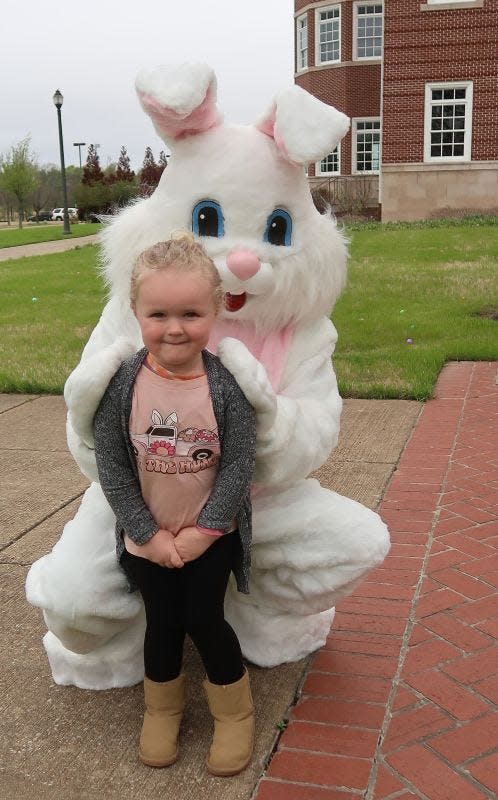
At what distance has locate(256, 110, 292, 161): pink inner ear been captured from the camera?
2.48 m

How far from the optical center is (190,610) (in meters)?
2.31

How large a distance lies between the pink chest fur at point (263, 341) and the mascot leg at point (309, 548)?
1.28 ft

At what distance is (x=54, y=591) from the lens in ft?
8.10

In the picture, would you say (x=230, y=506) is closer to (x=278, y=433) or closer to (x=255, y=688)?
(x=278, y=433)

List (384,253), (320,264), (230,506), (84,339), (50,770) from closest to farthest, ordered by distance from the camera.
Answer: (230,506), (50,770), (320,264), (84,339), (384,253)

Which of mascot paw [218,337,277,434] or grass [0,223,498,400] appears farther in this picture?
grass [0,223,498,400]

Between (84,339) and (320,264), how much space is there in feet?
20.5

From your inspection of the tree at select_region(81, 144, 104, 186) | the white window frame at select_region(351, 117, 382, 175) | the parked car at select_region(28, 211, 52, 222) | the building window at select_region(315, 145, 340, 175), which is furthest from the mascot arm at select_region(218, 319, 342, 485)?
the parked car at select_region(28, 211, 52, 222)

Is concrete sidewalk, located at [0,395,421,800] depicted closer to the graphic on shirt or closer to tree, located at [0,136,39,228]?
the graphic on shirt

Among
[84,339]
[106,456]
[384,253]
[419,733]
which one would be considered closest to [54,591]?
[106,456]

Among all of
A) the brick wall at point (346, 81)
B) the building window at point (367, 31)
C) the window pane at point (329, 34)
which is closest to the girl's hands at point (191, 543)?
the brick wall at point (346, 81)

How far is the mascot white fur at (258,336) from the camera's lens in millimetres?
Result: 2432

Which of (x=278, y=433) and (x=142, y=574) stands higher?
(x=278, y=433)

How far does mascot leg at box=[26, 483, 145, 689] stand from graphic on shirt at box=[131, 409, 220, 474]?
46 cm
